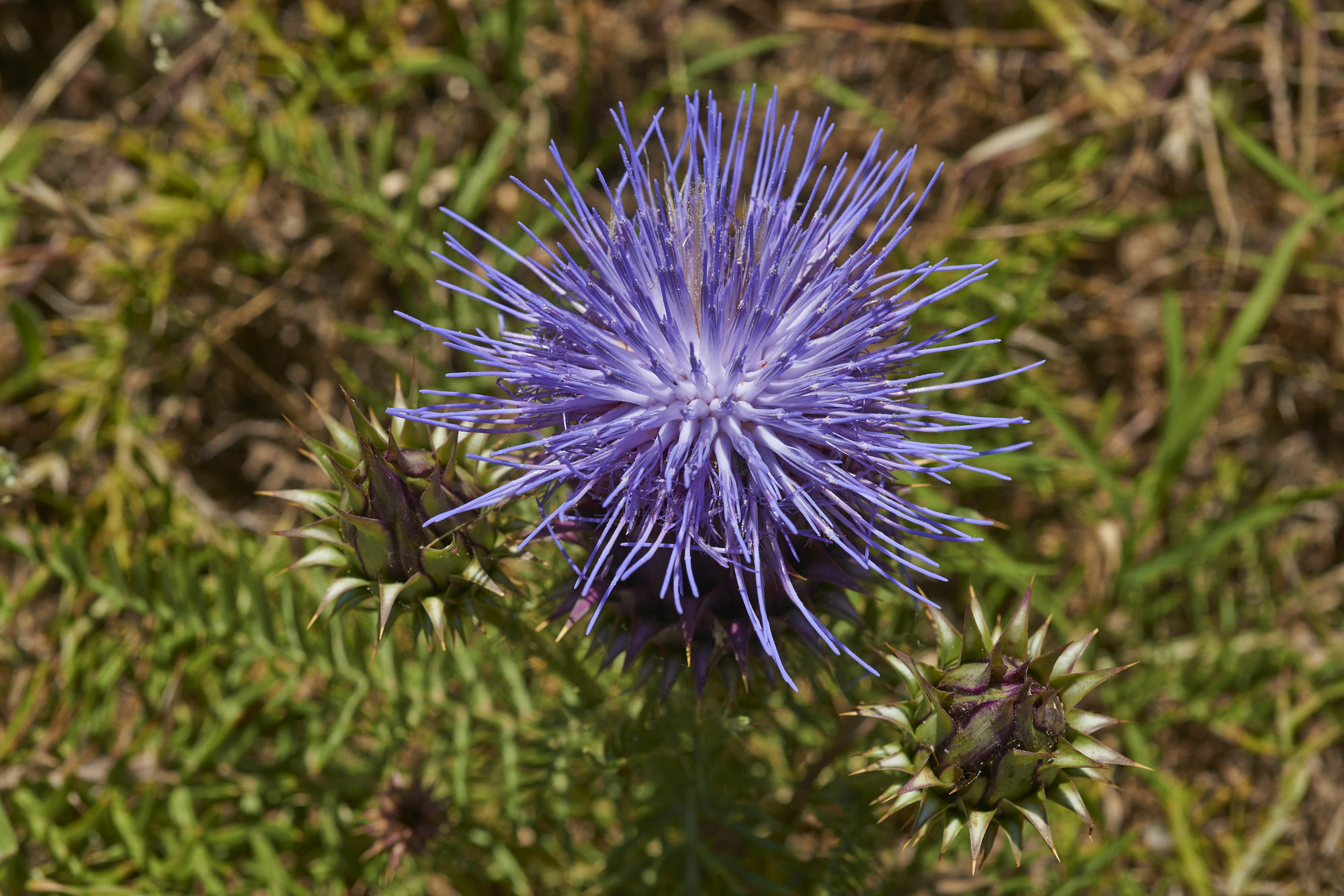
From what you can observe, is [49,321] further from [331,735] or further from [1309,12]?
[1309,12]

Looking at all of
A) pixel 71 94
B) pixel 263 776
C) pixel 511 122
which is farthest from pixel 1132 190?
pixel 71 94

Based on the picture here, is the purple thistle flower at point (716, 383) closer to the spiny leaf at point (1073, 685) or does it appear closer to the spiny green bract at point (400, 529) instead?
the spiny green bract at point (400, 529)

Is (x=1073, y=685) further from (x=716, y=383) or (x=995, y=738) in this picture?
(x=716, y=383)

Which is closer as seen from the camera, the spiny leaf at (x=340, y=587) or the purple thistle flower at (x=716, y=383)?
the purple thistle flower at (x=716, y=383)

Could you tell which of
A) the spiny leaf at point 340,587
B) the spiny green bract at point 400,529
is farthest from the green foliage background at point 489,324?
the spiny leaf at point 340,587

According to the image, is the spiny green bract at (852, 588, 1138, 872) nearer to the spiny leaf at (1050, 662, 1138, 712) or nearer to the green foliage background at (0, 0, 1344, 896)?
the spiny leaf at (1050, 662, 1138, 712)

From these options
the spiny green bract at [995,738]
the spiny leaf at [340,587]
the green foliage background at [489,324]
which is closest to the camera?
the spiny green bract at [995,738]
